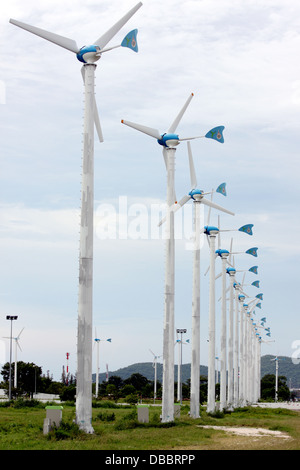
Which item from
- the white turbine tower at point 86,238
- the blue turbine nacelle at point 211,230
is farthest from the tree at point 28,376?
the white turbine tower at point 86,238

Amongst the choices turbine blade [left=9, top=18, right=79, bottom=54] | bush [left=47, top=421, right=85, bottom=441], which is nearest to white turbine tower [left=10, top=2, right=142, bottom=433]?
turbine blade [left=9, top=18, right=79, bottom=54]

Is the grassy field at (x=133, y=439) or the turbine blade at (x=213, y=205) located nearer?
the grassy field at (x=133, y=439)

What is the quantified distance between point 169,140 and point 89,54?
37.5ft

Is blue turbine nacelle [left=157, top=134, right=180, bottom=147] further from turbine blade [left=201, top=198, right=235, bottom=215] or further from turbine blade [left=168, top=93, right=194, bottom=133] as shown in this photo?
turbine blade [left=201, top=198, right=235, bottom=215]

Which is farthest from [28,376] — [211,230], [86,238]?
[86,238]

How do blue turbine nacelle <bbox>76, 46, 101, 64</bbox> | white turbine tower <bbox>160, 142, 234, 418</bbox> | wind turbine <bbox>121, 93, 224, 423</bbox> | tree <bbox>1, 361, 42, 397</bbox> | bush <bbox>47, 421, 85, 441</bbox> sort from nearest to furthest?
bush <bbox>47, 421, 85, 441</bbox>, blue turbine nacelle <bbox>76, 46, 101, 64</bbox>, wind turbine <bbox>121, 93, 224, 423</bbox>, white turbine tower <bbox>160, 142, 234, 418</bbox>, tree <bbox>1, 361, 42, 397</bbox>

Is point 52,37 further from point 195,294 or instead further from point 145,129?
point 195,294

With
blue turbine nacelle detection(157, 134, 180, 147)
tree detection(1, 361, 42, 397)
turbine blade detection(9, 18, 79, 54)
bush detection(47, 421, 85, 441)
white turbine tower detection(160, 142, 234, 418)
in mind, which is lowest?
tree detection(1, 361, 42, 397)

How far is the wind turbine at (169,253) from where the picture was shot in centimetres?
4131

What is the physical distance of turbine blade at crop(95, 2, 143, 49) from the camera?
3425 cm

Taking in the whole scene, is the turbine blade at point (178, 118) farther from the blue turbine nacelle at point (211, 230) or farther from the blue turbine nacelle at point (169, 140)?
the blue turbine nacelle at point (211, 230)

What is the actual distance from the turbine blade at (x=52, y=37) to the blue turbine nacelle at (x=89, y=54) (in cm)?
43
